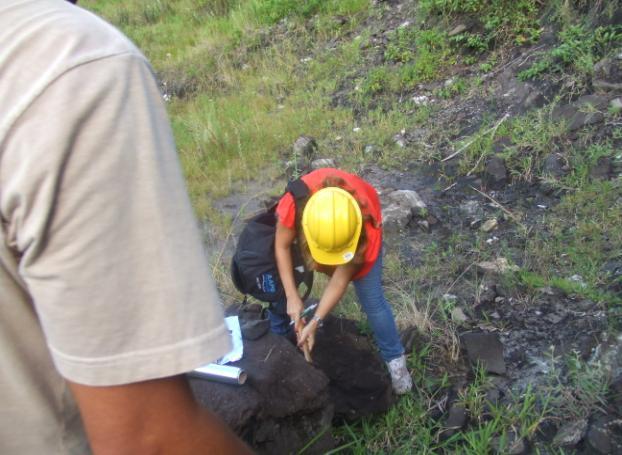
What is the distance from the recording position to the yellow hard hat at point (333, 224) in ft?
8.25

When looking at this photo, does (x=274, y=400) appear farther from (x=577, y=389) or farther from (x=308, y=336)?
(x=577, y=389)

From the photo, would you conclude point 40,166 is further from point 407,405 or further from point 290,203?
point 407,405

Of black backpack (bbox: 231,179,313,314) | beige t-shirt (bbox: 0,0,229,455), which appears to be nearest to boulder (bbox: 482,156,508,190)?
black backpack (bbox: 231,179,313,314)

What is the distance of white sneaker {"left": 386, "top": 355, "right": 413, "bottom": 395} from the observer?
2.82 m

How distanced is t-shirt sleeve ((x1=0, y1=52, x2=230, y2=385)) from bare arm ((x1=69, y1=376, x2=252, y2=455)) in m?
0.02

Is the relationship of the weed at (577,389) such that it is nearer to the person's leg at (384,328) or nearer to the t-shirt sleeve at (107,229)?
the person's leg at (384,328)

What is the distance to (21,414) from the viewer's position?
2.42 ft

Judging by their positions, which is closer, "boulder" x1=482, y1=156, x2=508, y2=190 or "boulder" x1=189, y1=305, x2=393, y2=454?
"boulder" x1=189, y1=305, x2=393, y2=454

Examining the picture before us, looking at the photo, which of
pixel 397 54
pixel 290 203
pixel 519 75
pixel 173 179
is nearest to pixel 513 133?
pixel 519 75

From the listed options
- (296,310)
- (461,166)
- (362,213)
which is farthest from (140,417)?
(461,166)

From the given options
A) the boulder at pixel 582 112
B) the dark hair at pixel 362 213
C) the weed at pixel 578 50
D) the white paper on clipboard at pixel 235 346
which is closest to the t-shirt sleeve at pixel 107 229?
the white paper on clipboard at pixel 235 346

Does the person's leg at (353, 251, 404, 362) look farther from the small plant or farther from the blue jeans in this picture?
the small plant

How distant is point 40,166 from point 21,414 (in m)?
0.31

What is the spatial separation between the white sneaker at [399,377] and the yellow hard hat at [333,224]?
58 cm
